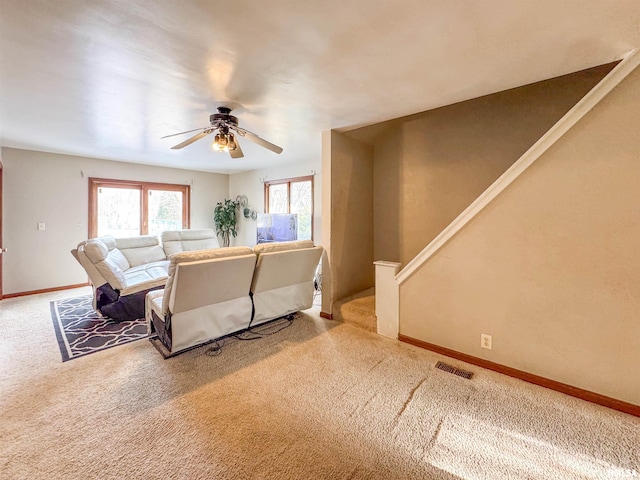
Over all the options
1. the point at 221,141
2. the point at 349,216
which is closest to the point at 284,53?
the point at 221,141

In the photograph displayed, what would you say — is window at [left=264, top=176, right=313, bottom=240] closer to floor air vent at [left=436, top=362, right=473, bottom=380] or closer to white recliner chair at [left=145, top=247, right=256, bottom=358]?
white recliner chair at [left=145, top=247, right=256, bottom=358]

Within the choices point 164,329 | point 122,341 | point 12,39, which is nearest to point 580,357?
point 164,329

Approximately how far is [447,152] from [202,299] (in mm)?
3509

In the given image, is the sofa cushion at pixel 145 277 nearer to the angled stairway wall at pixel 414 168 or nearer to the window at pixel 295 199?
the angled stairway wall at pixel 414 168

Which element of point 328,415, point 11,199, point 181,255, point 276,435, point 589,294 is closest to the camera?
point 276,435

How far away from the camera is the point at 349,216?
13.0 ft

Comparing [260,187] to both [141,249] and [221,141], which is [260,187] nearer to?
[141,249]

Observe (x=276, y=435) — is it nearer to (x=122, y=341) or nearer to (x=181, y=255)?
(x=181, y=255)

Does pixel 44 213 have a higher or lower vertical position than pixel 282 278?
higher

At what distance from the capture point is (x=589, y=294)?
2.00 m

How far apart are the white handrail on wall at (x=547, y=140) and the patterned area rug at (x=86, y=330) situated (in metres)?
3.29

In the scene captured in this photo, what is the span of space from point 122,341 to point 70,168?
394 centimetres

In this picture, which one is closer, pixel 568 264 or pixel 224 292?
pixel 568 264

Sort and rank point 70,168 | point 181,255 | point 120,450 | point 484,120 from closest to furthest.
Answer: point 120,450 → point 181,255 → point 484,120 → point 70,168
